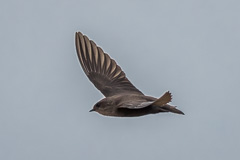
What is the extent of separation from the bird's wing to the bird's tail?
1319mm

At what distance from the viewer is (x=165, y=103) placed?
923cm

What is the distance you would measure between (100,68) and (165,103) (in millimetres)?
2813

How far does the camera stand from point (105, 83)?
38.5ft

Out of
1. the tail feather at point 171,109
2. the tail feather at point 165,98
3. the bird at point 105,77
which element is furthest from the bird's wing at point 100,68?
the tail feather at point 165,98

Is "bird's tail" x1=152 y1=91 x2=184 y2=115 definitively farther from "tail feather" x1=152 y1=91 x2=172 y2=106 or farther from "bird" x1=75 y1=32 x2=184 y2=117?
"bird" x1=75 y1=32 x2=184 y2=117

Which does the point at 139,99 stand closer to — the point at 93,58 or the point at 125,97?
the point at 125,97

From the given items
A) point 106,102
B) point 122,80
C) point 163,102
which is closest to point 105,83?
point 122,80

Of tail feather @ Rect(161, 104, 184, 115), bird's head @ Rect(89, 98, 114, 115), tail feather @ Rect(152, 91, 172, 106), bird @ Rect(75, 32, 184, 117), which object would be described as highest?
bird @ Rect(75, 32, 184, 117)

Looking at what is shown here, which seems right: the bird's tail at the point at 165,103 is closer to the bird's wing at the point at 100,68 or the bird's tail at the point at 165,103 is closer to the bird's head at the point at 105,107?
the bird's head at the point at 105,107

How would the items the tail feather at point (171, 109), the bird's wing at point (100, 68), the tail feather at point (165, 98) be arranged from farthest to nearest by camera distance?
the bird's wing at point (100, 68) → the tail feather at point (171, 109) → the tail feather at point (165, 98)

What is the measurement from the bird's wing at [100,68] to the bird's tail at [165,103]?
51.9 inches

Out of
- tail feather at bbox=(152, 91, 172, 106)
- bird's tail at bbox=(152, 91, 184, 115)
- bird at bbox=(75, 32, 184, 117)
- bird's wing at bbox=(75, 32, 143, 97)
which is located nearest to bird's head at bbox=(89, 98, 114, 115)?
bird at bbox=(75, 32, 184, 117)

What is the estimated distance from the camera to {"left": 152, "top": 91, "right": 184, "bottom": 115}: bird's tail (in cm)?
898

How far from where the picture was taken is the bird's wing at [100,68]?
11602mm
